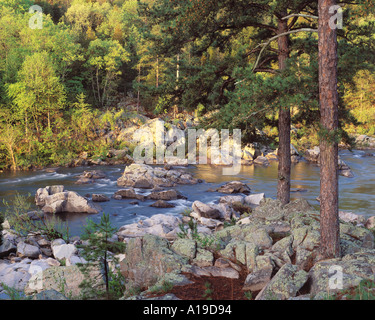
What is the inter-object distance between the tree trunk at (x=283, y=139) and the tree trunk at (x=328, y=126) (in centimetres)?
387

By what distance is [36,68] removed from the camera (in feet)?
91.8

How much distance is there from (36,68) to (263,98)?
83.0ft

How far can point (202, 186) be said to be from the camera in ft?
63.8

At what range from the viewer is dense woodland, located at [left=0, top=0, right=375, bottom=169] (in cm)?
833

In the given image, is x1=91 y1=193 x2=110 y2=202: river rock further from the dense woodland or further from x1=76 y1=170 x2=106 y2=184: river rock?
the dense woodland

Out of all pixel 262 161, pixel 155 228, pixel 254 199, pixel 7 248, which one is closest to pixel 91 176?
pixel 254 199

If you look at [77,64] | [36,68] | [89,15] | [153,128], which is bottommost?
[153,128]

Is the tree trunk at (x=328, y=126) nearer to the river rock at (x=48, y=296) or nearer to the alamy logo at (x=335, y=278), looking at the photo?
the alamy logo at (x=335, y=278)

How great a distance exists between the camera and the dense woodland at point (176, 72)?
8.33 meters

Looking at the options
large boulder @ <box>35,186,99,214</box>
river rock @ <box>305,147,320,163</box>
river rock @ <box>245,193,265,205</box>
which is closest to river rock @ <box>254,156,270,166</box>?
river rock @ <box>305,147,320,163</box>

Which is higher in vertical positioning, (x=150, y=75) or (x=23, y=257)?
(x=150, y=75)

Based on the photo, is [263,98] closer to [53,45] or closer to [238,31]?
[238,31]

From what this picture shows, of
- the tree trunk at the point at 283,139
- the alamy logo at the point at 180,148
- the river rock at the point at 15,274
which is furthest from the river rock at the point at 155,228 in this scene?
the alamy logo at the point at 180,148
